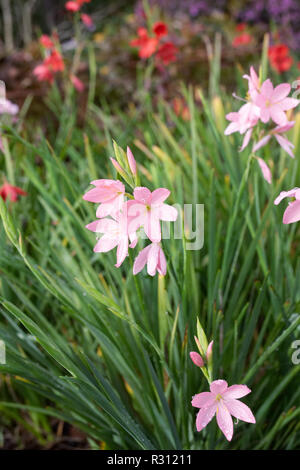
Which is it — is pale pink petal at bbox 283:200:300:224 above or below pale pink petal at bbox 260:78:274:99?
below

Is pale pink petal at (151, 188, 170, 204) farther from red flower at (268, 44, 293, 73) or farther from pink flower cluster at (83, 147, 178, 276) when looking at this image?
red flower at (268, 44, 293, 73)

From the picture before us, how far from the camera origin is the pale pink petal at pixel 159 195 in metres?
0.62

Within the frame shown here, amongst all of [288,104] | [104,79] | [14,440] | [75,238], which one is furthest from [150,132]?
[104,79]

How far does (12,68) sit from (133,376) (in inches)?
117

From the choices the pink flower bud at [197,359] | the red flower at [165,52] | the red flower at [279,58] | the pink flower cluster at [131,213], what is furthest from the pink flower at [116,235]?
the red flower at [279,58]

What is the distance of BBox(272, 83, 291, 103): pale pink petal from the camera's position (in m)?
0.79

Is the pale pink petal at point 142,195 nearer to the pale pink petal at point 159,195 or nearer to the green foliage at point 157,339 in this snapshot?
the pale pink petal at point 159,195

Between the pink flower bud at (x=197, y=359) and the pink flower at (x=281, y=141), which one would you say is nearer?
the pink flower bud at (x=197, y=359)

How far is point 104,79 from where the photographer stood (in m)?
3.37

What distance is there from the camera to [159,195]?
619mm

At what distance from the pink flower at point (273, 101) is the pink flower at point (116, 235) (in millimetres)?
312

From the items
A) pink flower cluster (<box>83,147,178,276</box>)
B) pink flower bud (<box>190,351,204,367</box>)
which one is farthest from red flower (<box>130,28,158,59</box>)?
pink flower bud (<box>190,351,204,367</box>)

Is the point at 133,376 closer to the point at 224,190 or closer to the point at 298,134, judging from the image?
the point at 224,190

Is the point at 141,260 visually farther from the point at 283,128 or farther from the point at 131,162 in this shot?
the point at 283,128
